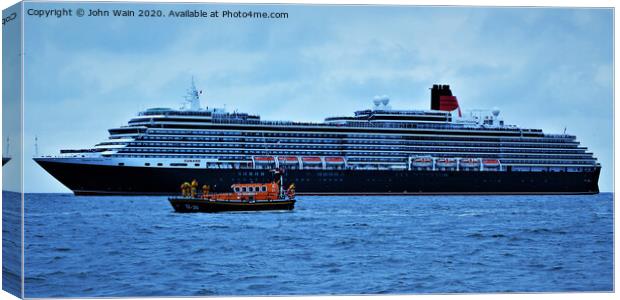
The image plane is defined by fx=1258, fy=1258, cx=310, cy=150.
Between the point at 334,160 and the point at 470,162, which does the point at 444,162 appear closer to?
the point at 470,162

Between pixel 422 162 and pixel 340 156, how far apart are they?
173 inches

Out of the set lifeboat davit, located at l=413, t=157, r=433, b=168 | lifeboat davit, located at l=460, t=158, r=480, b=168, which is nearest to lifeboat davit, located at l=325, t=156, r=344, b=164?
lifeboat davit, located at l=413, t=157, r=433, b=168

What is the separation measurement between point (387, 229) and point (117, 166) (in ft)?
77.3

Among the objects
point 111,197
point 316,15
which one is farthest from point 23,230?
point 111,197

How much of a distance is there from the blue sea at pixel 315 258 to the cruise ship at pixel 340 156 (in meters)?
15.5

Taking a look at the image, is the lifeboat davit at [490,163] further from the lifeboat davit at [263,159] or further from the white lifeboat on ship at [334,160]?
the lifeboat davit at [263,159]

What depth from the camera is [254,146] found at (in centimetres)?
5544

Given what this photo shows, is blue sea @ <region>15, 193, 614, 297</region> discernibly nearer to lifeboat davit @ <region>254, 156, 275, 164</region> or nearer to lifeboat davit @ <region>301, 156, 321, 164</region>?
lifeboat davit @ <region>254, 156, 275, 164</region>

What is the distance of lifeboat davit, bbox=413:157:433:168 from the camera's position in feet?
200

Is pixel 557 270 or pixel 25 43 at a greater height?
pixel 25 43

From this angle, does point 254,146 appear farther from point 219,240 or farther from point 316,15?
point 316,15

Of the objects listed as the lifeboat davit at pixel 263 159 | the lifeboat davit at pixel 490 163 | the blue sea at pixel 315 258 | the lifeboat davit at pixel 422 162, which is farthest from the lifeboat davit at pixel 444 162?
the blue sea at pixel 315 258

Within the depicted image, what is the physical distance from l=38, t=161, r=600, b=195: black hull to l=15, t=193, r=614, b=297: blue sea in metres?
17.2

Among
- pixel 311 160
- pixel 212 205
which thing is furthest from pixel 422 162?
pixel 212 205
